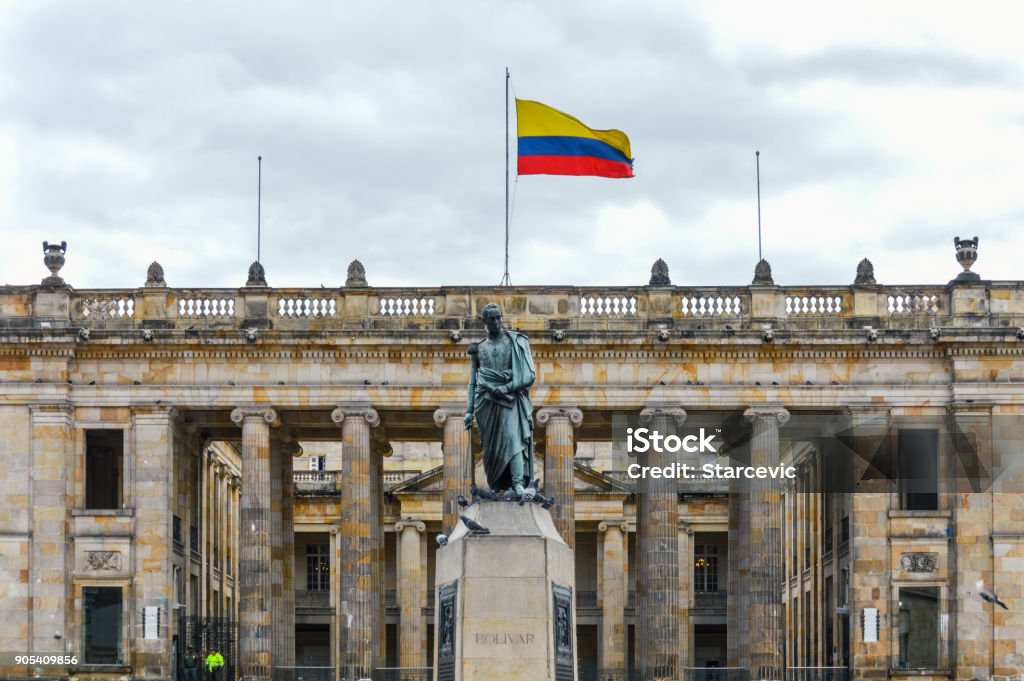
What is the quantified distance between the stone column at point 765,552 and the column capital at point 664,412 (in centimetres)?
217

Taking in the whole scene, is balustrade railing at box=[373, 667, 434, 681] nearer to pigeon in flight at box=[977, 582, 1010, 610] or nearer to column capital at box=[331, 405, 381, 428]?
column capital at box=[331, 405, 381, 428]

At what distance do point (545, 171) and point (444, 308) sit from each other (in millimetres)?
5849

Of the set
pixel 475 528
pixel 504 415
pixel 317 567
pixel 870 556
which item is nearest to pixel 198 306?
pixel 870 556

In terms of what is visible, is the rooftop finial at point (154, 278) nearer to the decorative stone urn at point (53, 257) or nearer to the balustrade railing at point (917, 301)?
the decorative stone urn at point (53, 257)

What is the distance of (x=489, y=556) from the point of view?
1220 inches

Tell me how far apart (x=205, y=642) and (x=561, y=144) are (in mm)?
22724

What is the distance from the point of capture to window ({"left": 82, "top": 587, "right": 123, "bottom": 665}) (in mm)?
65938

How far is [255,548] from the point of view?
217 ft

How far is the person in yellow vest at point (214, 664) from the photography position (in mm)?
68188

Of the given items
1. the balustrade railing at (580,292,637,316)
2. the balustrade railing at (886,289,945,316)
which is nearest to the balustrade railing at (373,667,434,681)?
the balustrade railing at (580,292,637,316)

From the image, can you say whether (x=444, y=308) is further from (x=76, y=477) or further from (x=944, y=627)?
(x=944, y=627)

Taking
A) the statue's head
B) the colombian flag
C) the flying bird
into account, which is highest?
the colombian flag

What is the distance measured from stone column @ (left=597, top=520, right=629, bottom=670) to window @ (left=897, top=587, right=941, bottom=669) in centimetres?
1697

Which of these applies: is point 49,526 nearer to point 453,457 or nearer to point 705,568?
point 453,457
